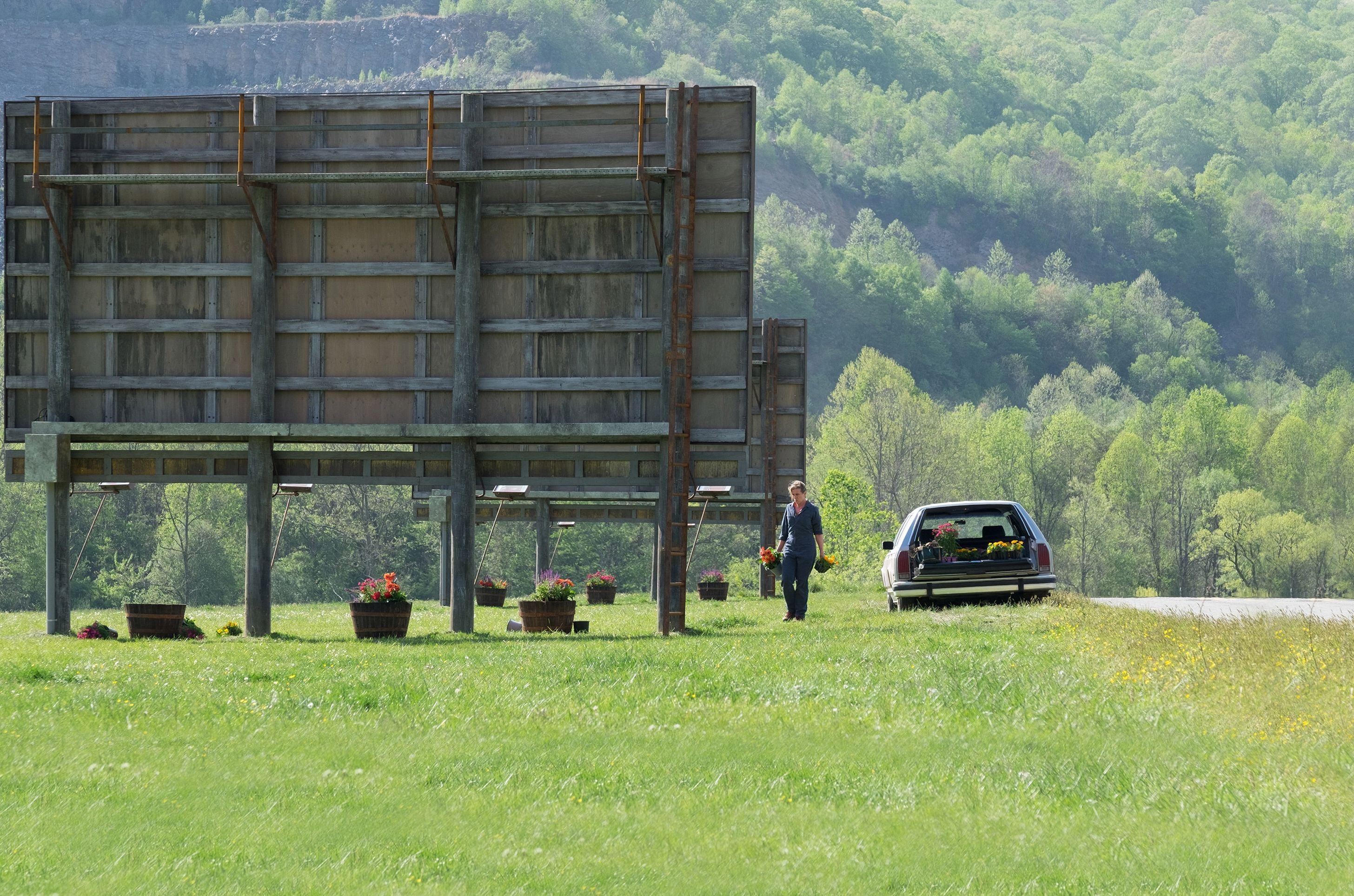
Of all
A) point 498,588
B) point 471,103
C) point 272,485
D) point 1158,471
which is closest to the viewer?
point 471,103

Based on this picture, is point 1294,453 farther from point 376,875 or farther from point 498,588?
point 376,875

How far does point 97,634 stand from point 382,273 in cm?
555

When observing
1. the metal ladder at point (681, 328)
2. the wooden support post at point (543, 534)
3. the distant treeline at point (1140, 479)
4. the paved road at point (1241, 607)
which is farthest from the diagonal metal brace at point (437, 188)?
the distant treeline at point (1140, 479)

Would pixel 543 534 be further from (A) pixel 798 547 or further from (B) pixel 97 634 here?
(B) pixel 97 634

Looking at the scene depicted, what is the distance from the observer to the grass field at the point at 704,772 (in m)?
5.96

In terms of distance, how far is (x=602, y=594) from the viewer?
32719 millimetres

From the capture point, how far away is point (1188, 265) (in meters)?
165

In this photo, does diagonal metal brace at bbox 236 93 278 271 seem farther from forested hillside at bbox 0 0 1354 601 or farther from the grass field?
forested hillside at bbox 0 0 1354 601

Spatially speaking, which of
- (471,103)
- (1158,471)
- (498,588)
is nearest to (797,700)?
(471,103)

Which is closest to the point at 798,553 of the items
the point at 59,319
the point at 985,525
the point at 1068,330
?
the point at 985,525

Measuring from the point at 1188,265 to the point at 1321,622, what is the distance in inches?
6254

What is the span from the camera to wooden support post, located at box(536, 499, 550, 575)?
38.1 metres

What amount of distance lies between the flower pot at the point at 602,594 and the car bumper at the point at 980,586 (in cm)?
1159

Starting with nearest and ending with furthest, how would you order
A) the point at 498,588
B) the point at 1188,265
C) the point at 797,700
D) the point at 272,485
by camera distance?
the point at 797,700
the point at 272,485
the point at 498,588
the point at 1188,265
